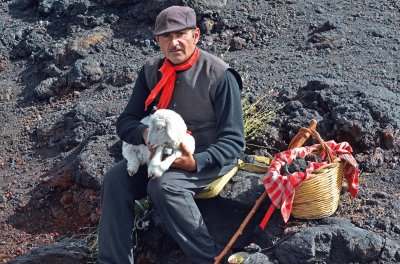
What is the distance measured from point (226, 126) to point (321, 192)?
2.36 feet

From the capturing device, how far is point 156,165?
14.6 feet

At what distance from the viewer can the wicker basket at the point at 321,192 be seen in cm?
454

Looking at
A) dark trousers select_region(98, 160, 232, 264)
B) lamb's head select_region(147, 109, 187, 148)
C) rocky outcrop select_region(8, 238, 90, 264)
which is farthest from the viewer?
rocky outcrop select_region(8, 238, 90, 264)

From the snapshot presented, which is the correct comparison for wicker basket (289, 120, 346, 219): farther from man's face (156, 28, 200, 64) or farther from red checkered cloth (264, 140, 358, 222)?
man's face (156, 28, 200, 64)

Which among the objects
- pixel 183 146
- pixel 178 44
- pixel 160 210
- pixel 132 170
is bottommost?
pixel 160 210

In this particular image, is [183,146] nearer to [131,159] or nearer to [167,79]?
[131,159]

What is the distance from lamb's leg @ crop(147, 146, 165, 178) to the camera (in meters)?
4.46

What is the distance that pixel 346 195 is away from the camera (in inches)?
199

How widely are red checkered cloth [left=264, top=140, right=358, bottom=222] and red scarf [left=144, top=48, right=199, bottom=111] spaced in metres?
0.81

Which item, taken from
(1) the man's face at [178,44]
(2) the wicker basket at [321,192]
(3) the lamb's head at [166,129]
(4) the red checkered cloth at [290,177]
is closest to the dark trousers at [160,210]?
(3) the lamb's head at [166,129]

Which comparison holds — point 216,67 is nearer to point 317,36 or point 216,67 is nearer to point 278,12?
point 317,36

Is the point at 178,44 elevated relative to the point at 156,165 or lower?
elevated

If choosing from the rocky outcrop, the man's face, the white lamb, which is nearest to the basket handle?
the white lamb

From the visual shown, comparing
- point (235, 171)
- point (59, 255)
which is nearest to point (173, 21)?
point (235, 171)
